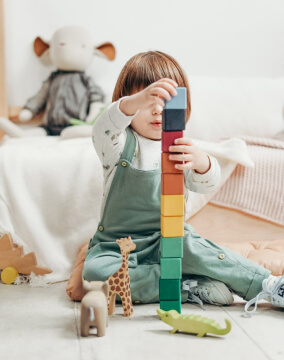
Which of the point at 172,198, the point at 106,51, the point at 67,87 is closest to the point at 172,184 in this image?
the point at 172,198

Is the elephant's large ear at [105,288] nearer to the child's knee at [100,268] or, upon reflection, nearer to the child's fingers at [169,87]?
Result: the child's knee at [100,268]

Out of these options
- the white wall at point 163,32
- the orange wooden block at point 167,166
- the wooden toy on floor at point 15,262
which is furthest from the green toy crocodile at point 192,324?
the white wall at point 163,32

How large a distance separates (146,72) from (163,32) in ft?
4.38

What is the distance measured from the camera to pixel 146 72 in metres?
1.19

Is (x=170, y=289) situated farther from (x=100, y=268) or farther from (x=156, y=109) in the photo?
(x=156, y=109)

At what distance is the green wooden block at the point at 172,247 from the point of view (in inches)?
38.8

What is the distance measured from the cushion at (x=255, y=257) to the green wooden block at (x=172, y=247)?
0.92 feet

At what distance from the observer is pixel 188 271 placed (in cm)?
117

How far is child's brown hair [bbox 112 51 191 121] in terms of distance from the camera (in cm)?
119

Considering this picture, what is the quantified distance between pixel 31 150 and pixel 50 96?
81cm

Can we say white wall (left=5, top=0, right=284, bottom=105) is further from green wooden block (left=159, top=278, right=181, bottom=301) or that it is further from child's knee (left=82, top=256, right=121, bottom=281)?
green wooden block (left=159, top=278, right=181, bottom=301)

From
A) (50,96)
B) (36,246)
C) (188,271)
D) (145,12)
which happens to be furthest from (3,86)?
(188,271)

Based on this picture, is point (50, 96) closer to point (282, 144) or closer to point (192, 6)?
point (192, 6)

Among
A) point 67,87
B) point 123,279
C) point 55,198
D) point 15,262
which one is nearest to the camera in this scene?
point 123,279
